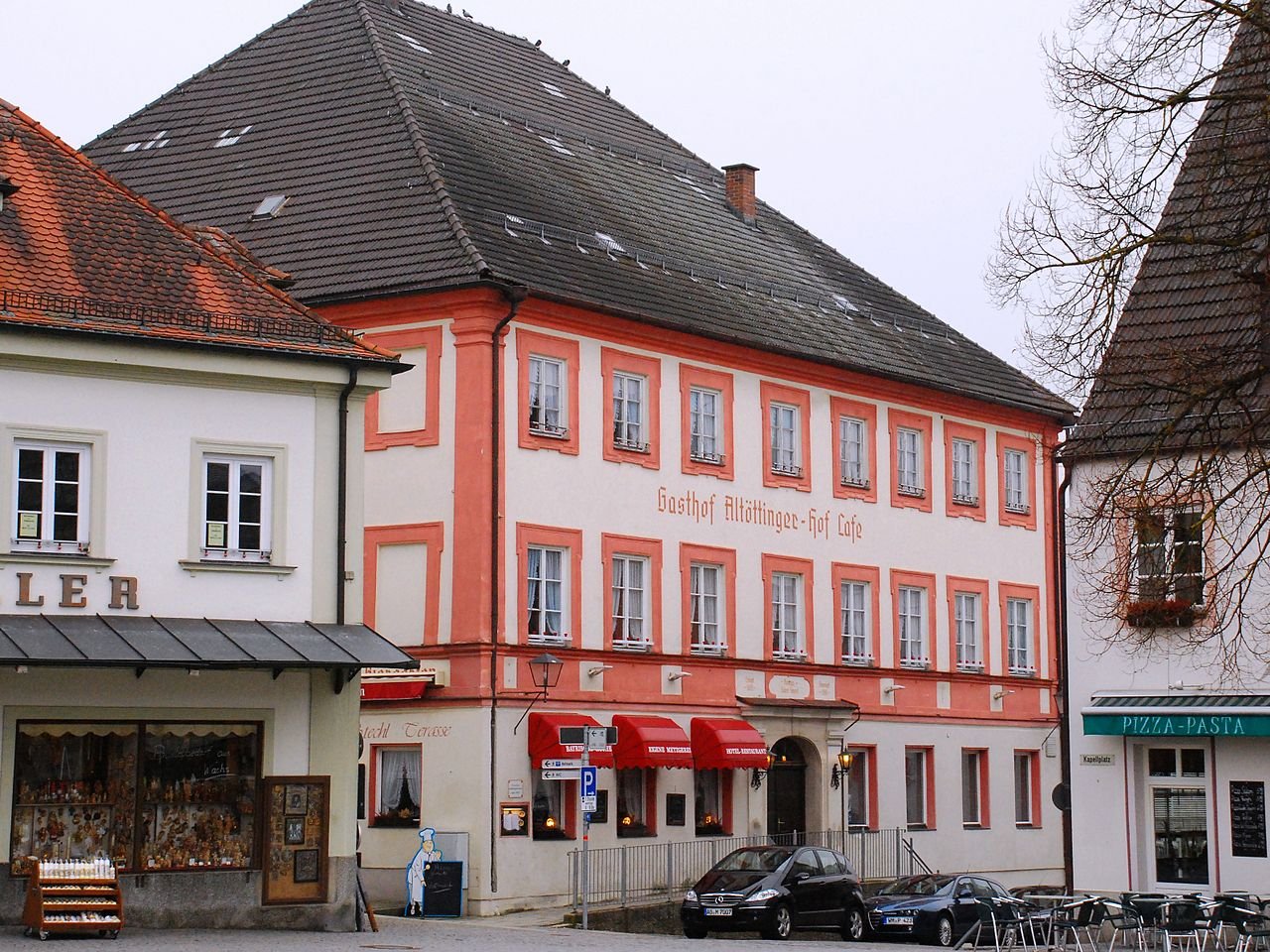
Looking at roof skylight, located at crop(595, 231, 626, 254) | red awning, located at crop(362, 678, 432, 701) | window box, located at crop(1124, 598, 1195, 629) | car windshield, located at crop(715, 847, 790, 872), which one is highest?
roof skylight, located at crop(595, 231, 626, 254)

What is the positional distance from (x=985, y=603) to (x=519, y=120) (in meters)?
14.5

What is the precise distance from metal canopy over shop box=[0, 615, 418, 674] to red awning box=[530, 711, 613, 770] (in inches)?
303

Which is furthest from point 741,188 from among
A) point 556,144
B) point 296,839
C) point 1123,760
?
point 296,839

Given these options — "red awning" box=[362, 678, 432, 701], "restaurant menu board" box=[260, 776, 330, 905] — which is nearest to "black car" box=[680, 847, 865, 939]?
"red awning" box=[362, 678, 432, 701]

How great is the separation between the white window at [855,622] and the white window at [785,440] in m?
2.84

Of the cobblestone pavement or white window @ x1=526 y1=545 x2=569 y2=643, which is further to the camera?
white window @ x1=526 y1=545 x2=569 y2=643

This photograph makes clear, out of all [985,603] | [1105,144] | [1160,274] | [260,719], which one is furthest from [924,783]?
[1105,144]

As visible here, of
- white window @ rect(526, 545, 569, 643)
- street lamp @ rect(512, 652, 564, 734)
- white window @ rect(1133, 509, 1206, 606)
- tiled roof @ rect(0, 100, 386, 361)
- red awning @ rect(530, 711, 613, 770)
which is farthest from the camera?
white window @ rect(526, 545, 569, 643)

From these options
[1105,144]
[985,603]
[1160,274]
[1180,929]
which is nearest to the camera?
[1105,144]

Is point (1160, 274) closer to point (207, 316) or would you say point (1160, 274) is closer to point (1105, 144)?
point (1105, 144)

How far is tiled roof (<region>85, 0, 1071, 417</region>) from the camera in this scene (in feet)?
127

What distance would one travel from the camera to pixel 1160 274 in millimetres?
30625

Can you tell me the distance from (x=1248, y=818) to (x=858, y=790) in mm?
15342

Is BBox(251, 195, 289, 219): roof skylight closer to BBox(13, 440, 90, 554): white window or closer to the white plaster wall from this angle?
BBox(13, 440, 90, 554): white window
